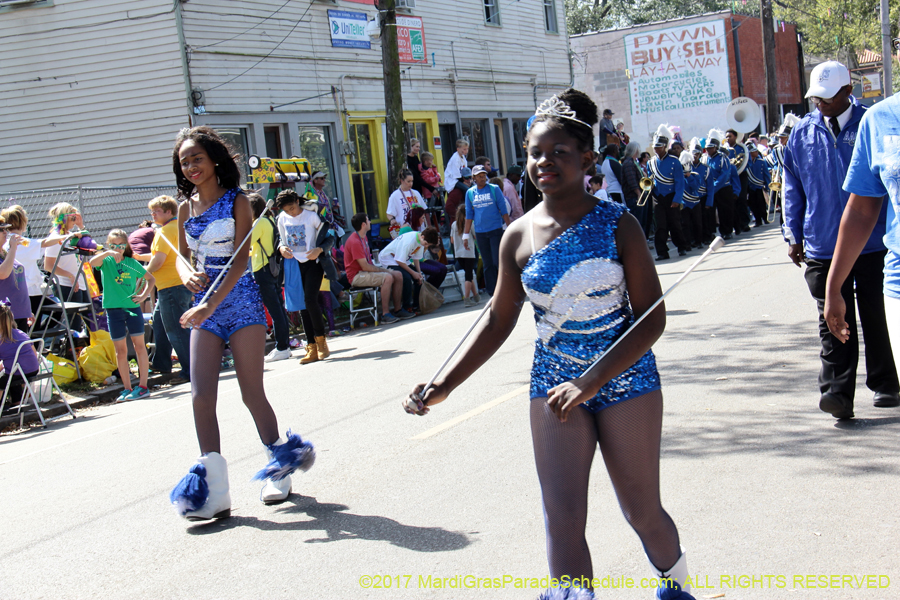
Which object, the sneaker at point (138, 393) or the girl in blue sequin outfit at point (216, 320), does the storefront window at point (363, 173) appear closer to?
the sneaker at point (138, 393)

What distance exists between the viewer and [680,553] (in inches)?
117

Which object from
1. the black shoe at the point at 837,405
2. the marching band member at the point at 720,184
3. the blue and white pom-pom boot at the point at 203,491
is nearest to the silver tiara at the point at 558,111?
the blue and white pom-pom boot at the point at 203,491

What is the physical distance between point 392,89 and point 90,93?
5440 millimetres

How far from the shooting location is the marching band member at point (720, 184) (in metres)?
19.3

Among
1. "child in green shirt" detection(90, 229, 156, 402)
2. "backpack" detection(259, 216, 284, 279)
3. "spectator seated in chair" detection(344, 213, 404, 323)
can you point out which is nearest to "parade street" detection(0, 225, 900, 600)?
"child in green shirt" detection(90, 229, 156, 402)

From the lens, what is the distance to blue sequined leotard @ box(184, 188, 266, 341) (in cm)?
505

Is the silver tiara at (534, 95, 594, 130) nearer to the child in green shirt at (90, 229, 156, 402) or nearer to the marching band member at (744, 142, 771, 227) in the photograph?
the child in green shirt at (90, 229, 156, 402)

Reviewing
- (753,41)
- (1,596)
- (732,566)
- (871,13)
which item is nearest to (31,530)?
(1,596)

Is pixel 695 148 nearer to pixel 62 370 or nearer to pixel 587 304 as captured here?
pixel 62 370

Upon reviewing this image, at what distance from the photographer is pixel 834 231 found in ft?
18.2

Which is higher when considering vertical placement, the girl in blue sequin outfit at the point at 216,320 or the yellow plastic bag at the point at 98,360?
the girl in blue sequin outfit at the point at 216,320

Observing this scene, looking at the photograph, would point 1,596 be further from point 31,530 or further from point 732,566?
point 732,566

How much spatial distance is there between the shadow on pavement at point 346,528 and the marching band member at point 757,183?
19.0 meters

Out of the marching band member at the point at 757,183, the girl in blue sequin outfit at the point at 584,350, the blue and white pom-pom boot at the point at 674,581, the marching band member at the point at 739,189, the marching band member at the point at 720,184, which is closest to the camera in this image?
the girl in blue sequin outfit at the point at 584,350
